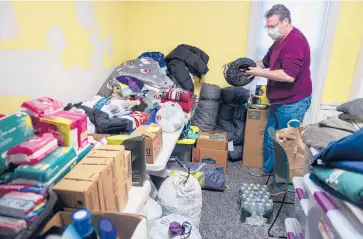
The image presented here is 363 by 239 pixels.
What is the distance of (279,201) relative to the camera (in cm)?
223

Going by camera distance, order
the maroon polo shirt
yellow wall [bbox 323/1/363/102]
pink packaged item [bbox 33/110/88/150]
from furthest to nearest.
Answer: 1. yellow wall [bbox 323/1/363/102]
2. the maroon polo shirt
3. pink packaged item [bbox 33/110/88/150]

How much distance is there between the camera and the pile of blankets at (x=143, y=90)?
178 cm

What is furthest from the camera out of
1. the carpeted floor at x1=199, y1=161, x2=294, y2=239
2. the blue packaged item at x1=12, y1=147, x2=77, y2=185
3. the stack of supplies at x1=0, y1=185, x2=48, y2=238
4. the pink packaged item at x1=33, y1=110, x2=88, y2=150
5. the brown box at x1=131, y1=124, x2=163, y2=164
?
the carpeted floor at x1=199, y1=161, x2=294, y2=239

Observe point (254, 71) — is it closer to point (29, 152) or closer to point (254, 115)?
point (254, 115)

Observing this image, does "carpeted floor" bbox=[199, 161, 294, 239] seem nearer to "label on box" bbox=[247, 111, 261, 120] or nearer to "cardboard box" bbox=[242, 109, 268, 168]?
"cardboard box" bbox=[242, 109, 268, 168]

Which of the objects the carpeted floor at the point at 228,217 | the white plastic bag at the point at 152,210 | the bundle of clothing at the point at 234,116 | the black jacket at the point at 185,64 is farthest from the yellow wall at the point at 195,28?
the white plastic bag at the point at 152,210

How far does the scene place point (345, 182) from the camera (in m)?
0.74

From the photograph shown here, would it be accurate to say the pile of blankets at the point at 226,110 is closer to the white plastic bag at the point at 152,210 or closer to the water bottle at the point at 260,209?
the water bottle at the point at 260,209

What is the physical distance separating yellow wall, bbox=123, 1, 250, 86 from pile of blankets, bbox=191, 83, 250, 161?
0.26 m

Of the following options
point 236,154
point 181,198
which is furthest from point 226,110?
point 181,198

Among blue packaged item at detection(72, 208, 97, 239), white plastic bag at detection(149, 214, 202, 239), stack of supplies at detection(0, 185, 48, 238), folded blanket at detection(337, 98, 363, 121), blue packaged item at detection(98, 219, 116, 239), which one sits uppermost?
folded blanket at detection(337, 98, 363, 121)

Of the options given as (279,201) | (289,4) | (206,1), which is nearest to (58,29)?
(206,1)

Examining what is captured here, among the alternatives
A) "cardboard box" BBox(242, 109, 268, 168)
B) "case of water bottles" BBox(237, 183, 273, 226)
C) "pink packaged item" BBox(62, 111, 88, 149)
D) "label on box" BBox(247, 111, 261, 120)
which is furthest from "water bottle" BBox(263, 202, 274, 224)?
"pink packaged item" BBox(62, 111, 88, 149)

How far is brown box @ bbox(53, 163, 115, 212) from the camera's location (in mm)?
771
